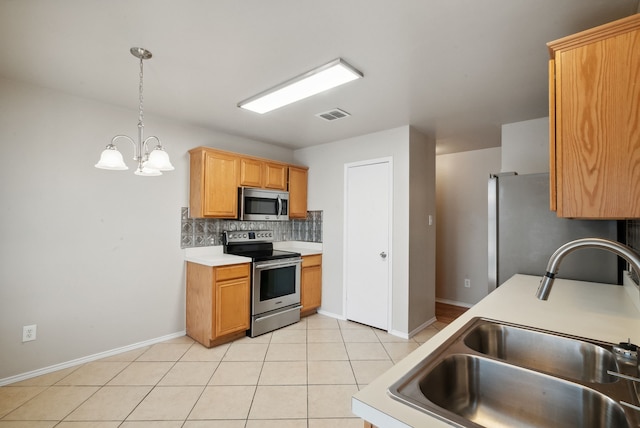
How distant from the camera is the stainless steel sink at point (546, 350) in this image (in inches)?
42.8

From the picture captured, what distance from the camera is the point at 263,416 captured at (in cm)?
199

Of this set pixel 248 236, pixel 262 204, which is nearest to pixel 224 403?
pixel 248 236

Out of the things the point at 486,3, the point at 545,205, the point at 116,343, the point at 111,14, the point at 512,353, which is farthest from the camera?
the point at 116,343

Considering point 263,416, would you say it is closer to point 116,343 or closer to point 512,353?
point 512,353

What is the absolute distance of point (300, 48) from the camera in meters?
1.86

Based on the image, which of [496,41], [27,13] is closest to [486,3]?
[496,41]

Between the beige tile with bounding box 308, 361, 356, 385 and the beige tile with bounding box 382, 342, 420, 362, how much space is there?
50 centimetres

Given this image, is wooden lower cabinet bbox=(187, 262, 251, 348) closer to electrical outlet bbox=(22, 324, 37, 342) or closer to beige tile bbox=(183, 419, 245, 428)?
beige tile bbox=(183, 419, 245, 428)

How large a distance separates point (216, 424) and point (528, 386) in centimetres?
185

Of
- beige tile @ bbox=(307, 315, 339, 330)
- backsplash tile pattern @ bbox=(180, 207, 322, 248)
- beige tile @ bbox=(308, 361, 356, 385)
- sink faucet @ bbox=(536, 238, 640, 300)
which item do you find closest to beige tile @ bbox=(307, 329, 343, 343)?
beige tile @ bbox=(307, 315, 339, 330)

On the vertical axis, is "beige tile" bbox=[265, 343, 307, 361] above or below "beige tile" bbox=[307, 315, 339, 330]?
above

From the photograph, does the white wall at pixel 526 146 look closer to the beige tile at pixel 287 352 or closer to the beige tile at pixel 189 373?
the beige tile at pixel 287 352

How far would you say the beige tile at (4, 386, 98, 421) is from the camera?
1.98 meters

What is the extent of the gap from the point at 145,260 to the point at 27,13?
2.17 meters
